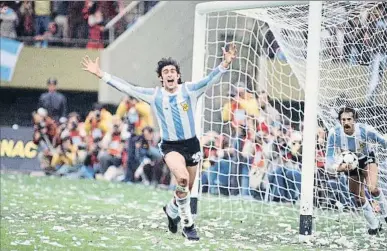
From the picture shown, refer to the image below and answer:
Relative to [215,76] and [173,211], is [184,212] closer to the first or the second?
[173,211]

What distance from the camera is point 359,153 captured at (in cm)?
1033

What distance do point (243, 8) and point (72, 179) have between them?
7.28m

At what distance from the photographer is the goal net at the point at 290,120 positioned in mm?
10922

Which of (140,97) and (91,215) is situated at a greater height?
(140,97)

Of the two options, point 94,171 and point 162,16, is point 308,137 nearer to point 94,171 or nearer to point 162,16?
point 94,171

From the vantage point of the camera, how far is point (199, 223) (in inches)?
404

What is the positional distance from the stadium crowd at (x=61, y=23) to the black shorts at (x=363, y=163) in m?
10.8

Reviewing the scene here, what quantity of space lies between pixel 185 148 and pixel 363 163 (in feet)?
7.70

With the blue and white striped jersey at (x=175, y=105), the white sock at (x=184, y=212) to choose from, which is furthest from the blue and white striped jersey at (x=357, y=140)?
the white sock at (x=184, y=212)

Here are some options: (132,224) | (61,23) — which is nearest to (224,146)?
(132,224)

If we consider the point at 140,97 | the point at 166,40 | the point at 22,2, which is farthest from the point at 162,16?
the point at 140,97

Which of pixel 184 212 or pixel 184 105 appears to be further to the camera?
pixel 184 105

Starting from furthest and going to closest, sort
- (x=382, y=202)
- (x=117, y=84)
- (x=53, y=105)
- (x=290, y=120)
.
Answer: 1. (x=53, y=105)
2. (x=290, y=120)
3. (x=382, y=202)
4. (x=117, y=84)

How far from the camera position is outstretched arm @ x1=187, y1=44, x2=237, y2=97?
8.52 meters
